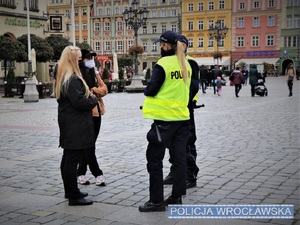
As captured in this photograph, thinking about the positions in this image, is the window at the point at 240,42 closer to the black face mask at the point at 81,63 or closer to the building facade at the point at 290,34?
the building facade at the point at 290,34

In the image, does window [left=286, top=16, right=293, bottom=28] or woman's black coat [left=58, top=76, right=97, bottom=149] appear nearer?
woman's black coat [left=58, top=76, right=97, bottom=149]

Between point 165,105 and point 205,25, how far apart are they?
238 ft

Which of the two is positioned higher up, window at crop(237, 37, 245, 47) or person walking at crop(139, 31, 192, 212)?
window at crop(237, 37, 245, 47)

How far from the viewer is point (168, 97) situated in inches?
176

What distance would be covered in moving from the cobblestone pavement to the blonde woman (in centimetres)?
43

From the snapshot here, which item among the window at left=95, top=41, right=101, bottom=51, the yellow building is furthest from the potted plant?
the window at left=95, top=41, right=101, bottom=51

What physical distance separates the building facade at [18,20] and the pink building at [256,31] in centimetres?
3722

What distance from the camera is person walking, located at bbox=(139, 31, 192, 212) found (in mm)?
4457

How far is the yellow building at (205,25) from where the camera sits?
72.6 m

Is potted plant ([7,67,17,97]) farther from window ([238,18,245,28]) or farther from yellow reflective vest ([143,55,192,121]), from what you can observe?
window ([238,18,245,28])

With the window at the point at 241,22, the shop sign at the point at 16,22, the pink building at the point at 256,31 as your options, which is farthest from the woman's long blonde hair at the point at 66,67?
the window at the point at 241,22


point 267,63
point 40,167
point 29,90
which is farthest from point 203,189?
point 267,63

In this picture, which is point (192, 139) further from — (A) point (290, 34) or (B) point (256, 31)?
(B) point (256, 31)

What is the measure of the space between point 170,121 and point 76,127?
1055 mm
